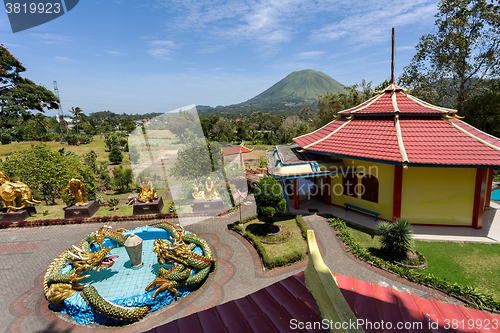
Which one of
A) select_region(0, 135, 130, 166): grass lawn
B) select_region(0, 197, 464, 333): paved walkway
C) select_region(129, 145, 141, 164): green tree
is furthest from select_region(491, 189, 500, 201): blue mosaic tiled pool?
select_region(0, 135, 130, 166): grass lawn

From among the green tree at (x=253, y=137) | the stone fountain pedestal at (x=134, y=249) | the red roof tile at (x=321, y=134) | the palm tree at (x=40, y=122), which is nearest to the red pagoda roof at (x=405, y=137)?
the red roof tile at (x=321, y=134)

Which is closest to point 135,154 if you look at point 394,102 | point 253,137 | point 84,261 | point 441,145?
point 84,261

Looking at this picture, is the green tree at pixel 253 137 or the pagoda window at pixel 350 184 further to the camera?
the green tree at pixel 253 137

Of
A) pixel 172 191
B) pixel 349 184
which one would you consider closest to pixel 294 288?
pixel 349 184

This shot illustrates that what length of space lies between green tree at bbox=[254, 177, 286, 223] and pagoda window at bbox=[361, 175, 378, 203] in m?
6.39

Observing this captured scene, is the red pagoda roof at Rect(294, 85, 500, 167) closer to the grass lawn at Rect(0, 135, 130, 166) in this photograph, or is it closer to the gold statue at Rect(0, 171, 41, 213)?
the gold statue at Rect(0, 171, 41, 213)

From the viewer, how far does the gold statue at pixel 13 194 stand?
18.6m

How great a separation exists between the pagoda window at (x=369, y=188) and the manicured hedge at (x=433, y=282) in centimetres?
431

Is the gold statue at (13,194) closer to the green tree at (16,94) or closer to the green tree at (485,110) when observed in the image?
the green tree at (16,94)

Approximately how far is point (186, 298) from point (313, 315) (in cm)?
893

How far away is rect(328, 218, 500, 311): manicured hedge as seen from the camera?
9133 millimetres

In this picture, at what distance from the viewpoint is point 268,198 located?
14.2 meters

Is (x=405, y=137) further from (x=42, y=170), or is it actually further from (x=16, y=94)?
(x=16, y=94)

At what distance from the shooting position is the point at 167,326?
132 inches
